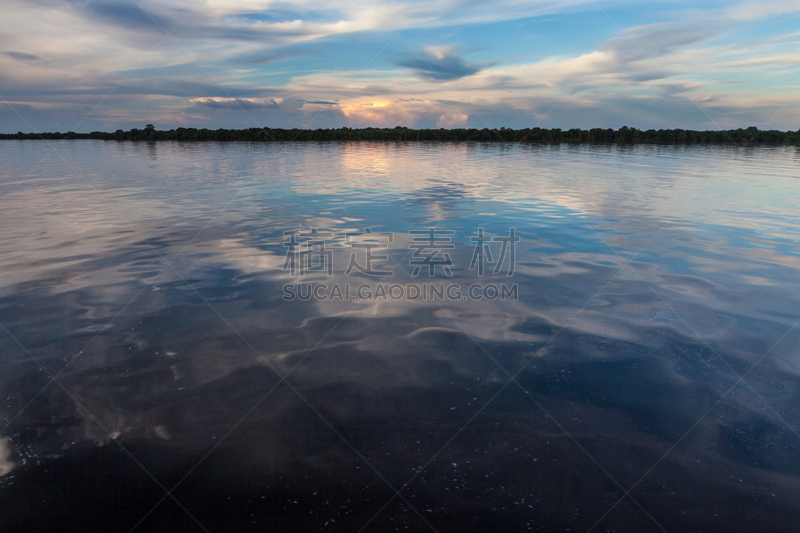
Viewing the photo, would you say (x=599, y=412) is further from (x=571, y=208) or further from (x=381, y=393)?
(x=571, y=208)

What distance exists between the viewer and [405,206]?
16844mm

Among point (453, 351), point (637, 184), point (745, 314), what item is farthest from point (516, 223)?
point (637, 184)

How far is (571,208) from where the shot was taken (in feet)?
53.7

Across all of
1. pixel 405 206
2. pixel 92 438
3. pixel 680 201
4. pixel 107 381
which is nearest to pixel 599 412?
pixel 92 438

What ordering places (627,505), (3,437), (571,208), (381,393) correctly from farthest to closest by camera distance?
(571,208) → (381,393) → (3,437) → (627,505)

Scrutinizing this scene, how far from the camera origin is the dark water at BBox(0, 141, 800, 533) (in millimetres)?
3236

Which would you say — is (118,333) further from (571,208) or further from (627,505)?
(571,208)

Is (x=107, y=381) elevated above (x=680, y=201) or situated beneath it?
situated beneath

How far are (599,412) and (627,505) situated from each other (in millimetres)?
1127

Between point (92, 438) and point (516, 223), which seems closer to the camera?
point (92, 438)

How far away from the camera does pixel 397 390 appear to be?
467cm

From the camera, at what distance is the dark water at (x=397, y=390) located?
3236mm

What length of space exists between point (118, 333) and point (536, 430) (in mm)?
5357

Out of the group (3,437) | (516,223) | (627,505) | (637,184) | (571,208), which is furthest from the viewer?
(637,184)
